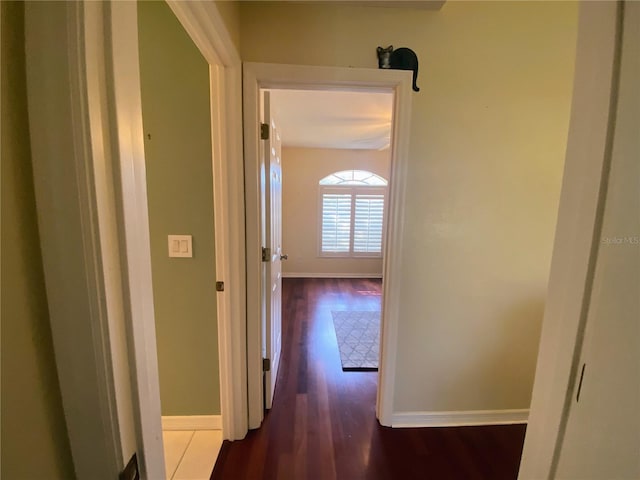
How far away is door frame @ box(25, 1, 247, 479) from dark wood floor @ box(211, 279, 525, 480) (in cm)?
120

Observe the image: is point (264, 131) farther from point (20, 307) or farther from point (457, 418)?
point (457, 418)

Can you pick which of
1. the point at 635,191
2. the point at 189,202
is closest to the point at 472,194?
the point at 635,191

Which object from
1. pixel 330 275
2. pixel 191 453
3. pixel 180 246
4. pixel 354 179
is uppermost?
pixel 354 179

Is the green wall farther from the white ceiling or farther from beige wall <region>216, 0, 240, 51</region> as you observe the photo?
the white ceiling

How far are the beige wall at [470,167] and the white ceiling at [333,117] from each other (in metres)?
0.63

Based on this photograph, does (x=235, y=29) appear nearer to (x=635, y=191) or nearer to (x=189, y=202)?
(x=189, y=202)

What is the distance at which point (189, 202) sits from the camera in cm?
152

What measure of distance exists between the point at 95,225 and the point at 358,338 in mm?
2841

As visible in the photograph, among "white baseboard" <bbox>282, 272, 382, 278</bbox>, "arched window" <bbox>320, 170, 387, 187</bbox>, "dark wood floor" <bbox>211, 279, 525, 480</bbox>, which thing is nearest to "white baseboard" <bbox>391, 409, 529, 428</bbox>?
"dark wood floor" <bbox>211, 279, 525, 480</bbox>

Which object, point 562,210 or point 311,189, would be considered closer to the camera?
point 562,210

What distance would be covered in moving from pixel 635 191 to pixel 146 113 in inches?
73.0

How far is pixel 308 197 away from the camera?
203 inches

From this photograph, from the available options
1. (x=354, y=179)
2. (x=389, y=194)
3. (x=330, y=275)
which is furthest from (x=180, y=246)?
(x=354, y=179)

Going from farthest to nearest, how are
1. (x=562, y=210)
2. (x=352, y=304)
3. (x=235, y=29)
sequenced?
(x=352, y=304), (x=235, y=29), (x=562, y=210)
